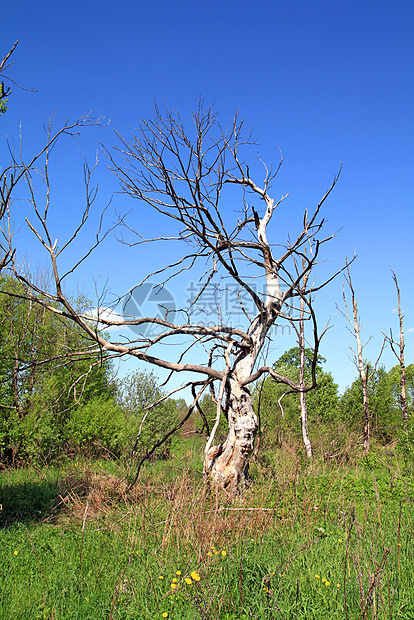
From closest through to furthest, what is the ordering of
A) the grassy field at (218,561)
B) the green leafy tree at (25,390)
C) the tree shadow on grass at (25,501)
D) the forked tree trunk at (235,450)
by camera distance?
the grassy field at (218,561), the tree shadow on grass at (25,501), the forked tree trunk at (235,450), the green leafy tree at (25,390)

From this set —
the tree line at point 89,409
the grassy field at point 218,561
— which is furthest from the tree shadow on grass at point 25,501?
the tree line at point 89,409

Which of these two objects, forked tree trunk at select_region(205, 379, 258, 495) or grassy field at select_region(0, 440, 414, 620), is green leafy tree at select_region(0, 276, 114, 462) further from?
grassy field at select_region(0, 440, 414, 620)

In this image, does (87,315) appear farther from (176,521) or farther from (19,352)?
(19,352)

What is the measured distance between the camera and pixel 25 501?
714 cm

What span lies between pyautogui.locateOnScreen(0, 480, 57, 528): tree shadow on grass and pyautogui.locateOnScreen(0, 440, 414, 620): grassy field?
0.18ft

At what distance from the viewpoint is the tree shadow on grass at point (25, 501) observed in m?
6.45

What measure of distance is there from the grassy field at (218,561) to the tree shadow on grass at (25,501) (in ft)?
0.18

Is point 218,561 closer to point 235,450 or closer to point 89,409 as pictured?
point 235,450

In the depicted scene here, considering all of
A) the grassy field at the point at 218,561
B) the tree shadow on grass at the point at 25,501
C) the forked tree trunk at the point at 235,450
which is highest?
the forked tree trunk at the point at 235,450

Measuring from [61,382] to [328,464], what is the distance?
339 inches

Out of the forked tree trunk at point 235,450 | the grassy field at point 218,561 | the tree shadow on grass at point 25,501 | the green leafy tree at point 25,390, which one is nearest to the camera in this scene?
the grassy field at point 218,561

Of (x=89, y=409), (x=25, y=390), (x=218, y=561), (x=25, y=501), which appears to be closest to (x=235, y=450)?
(x=218, y=561)

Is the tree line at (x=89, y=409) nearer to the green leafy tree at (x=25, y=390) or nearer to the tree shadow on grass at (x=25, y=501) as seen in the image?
the green leafy tree at (x=25, y=390)

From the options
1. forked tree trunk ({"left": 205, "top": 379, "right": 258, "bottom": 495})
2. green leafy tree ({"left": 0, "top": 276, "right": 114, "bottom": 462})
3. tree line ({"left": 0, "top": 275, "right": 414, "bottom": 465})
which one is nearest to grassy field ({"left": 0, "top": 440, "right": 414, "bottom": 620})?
forked tree trunk ({"left": 205, "top": 379, "right": 258, "bottom": 495})
